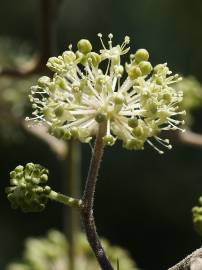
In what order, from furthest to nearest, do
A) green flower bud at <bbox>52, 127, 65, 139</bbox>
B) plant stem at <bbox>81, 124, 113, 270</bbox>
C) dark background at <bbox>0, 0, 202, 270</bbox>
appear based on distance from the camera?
dark background at <bbox>0, 0, 202, 270</bbox> → green flower bud at <bbox>52, 127, 65, 139</bbox> → plant stem at <bbox>81, 124, 113, 270</bbox>

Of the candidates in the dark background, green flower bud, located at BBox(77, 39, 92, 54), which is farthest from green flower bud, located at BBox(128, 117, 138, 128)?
the dark background

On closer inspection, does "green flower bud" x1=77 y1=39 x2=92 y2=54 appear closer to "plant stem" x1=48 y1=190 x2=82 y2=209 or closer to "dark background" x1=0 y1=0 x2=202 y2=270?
"plant stem" x1=48 y1=190 x2=82 y2=209

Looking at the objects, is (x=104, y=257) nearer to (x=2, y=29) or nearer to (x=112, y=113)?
(x=112, y=113)

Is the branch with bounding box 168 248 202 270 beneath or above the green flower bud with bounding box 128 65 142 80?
beneath

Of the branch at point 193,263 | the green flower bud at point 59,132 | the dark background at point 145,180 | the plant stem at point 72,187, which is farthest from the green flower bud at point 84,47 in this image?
the dark background at point 145,180

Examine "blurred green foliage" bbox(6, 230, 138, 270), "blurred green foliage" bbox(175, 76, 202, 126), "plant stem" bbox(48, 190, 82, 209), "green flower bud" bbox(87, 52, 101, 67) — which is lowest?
"blurred green foliage" bbox(6, 230, 138, 270)

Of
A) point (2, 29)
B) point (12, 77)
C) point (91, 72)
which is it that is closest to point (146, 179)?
point (2, 29)
